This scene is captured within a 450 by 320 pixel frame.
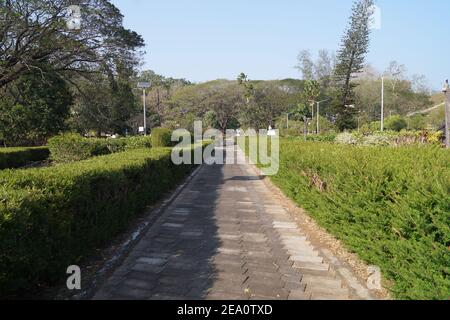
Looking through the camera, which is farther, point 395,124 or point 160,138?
point 395,124

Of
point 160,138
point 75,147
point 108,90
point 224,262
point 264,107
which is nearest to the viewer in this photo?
point 224,262

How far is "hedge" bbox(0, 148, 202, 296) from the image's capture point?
2.92m

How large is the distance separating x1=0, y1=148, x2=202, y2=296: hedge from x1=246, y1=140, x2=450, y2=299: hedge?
3.18m

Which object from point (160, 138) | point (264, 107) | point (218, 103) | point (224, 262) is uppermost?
point (218, 103)

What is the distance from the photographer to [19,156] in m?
19.7

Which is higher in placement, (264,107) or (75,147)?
(264,107)

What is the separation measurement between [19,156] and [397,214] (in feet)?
67.4

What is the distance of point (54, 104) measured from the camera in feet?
97.3

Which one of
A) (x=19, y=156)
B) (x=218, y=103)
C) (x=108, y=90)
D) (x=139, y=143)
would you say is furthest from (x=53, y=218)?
(x=218, y=103)

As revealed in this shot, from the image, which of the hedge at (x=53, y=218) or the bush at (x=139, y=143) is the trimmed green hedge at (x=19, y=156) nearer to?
the bush at (x=139, y=143)

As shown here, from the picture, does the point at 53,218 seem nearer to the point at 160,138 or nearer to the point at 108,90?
the point at 160,138

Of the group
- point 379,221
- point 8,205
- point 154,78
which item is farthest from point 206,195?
point 154,78

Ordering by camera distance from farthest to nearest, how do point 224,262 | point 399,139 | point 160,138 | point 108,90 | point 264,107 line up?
point 264,107, point 108,90, point 399,139, point 160,138, point 224,262
